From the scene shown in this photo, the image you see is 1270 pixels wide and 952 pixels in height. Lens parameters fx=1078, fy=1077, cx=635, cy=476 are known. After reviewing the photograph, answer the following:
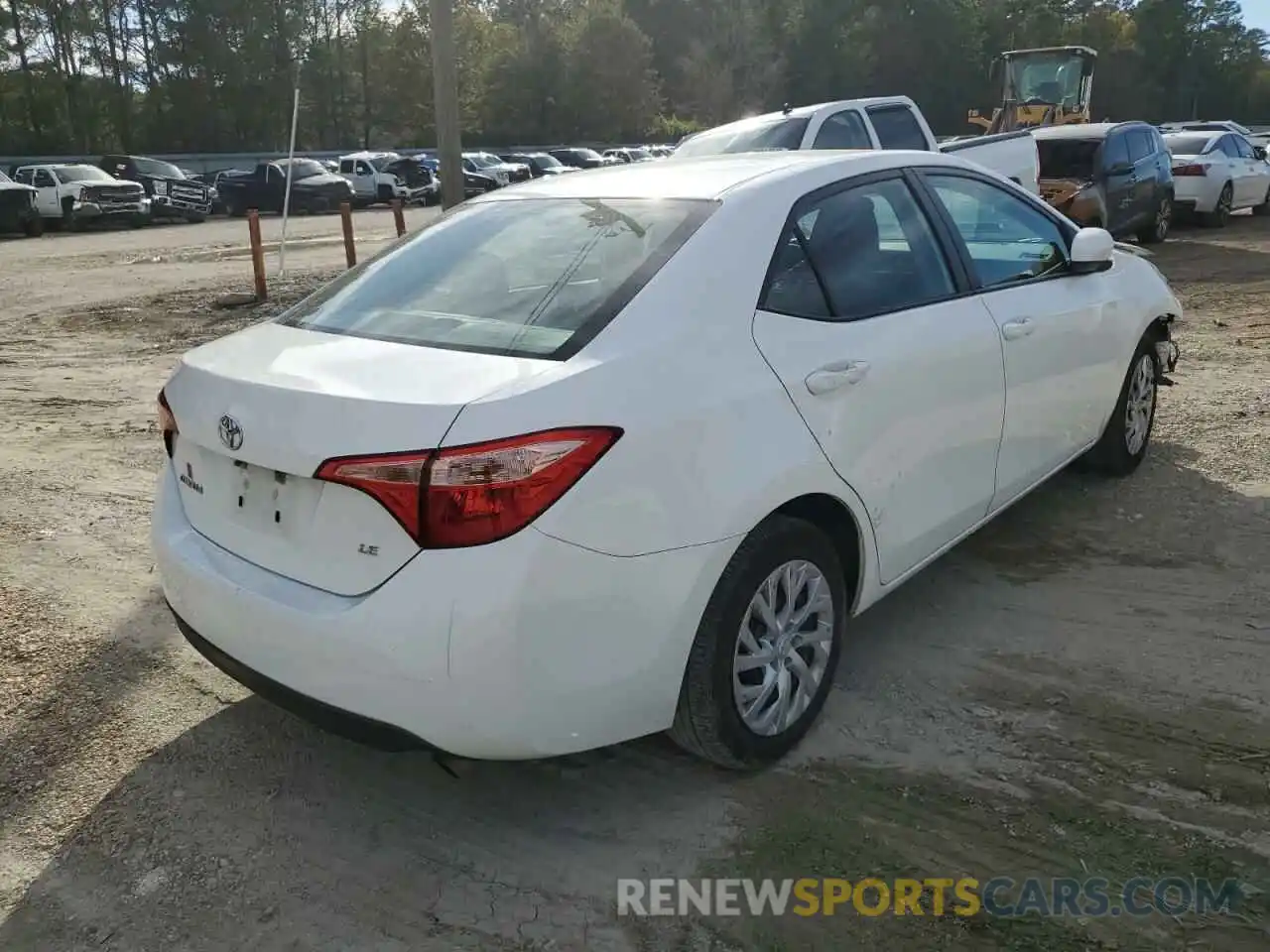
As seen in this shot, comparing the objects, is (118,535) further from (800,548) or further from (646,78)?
(646,78)

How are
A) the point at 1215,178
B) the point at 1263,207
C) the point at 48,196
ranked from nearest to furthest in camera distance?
the point at 1215,178 < the point at 1263,207 < the point at 48,196

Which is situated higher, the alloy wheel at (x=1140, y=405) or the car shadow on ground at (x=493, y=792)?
the alloy wheel at (x=1140, y=405)

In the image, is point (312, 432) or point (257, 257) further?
point (257, 257)

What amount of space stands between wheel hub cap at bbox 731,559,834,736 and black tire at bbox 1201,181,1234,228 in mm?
17561

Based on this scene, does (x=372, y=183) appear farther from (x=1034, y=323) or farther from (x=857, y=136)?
(x=1034, y=323)

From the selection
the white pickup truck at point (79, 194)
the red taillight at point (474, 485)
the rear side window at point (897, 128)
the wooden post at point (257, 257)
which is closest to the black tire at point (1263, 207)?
the rear side window at point (897, 128)

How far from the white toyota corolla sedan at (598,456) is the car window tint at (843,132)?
6435 millimetres

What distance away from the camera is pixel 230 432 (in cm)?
272

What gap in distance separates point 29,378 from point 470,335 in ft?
24.2

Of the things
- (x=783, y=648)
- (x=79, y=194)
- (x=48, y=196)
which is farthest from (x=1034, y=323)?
(x=79, y=194)

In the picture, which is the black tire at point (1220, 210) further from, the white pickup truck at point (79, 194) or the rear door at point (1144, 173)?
the white pickup truck at point (79, 194)

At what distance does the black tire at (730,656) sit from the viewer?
9.01 feet

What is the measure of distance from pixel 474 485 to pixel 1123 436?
392cm

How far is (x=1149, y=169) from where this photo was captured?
1455 cm
